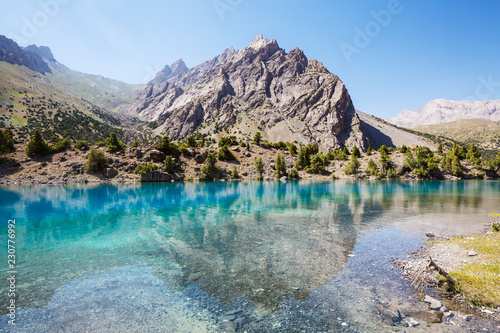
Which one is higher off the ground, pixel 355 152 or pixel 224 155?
pixel 355 152

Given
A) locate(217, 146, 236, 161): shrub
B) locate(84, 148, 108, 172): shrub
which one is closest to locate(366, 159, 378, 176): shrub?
locate(217, 146, 236, 161): shrub

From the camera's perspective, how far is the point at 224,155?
12700 cm

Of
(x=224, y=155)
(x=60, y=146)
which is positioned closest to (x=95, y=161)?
(x=60, y=146)

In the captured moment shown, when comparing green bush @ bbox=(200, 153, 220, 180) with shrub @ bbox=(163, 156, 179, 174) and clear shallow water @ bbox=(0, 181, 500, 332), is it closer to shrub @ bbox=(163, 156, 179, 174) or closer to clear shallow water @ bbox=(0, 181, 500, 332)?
shrub @ bbox=(163, 156, 179, 174)

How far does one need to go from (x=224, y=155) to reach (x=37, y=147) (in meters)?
83.3

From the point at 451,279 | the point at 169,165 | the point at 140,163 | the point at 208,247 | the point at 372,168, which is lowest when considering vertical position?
the point at 208,247

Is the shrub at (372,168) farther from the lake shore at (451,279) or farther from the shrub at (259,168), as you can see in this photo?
the lake shore at (451,279)

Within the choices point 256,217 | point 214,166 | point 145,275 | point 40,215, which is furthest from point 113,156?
point 145,275

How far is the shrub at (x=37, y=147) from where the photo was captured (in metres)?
102

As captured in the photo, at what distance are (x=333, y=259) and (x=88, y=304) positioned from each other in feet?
45.0

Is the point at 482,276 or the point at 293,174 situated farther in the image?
the point at 293,174

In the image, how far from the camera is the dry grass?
966 centimetres

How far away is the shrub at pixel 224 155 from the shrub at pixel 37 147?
7838cm

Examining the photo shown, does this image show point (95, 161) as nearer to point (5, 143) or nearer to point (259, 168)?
point (5, 143)
